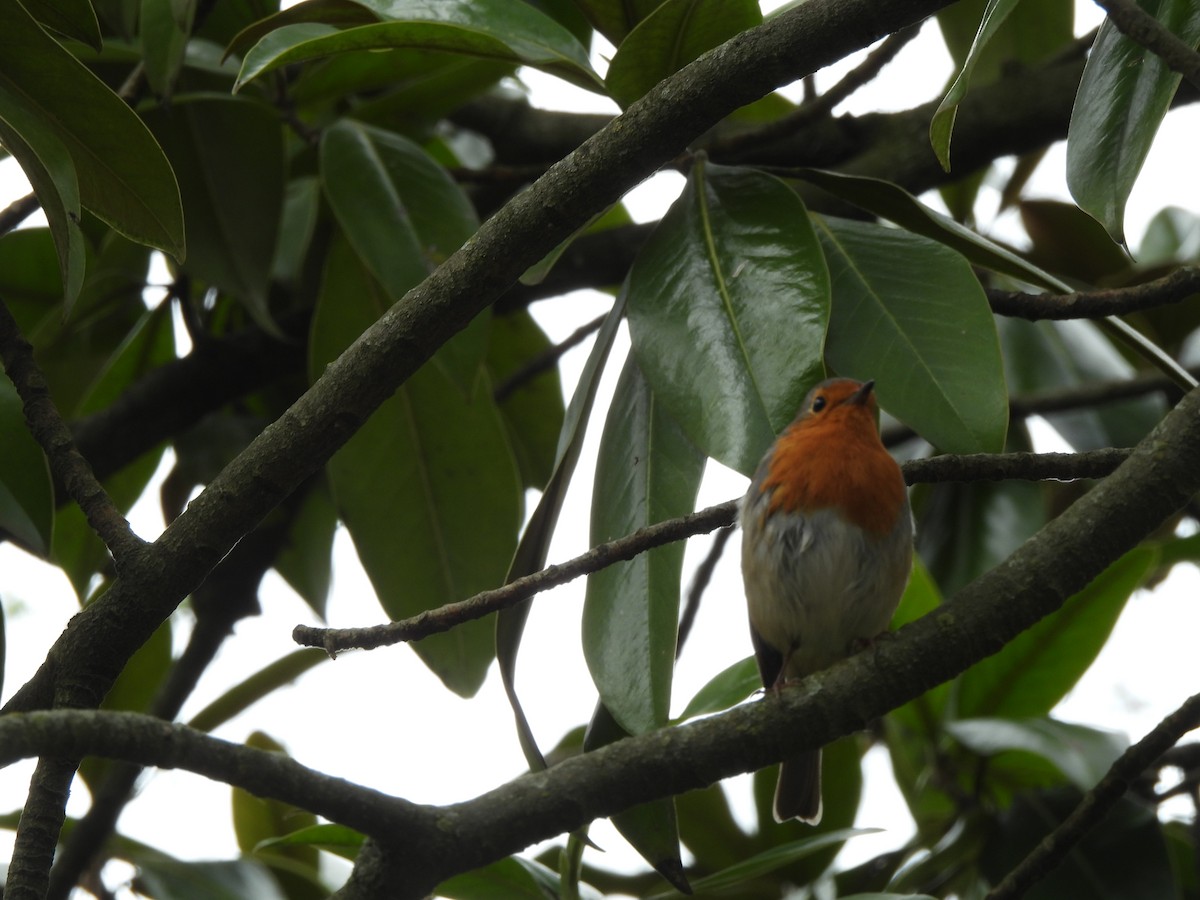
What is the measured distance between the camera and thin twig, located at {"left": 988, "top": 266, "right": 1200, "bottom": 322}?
5.85 feet

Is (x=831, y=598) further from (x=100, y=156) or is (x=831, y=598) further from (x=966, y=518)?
(x=100, y=156)

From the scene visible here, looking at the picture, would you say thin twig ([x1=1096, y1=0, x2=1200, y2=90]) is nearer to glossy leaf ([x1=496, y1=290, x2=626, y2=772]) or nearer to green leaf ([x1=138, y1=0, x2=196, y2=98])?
glossy leaf ([x1=496, y1=290, x2=626, y2=772])

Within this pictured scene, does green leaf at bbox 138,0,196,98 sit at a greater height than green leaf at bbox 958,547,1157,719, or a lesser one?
greater

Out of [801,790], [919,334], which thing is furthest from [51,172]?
[801,790]

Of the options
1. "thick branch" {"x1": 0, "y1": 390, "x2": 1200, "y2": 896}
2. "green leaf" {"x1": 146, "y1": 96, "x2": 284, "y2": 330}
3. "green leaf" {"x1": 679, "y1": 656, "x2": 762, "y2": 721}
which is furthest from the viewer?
"green leaf" {"x1": 146, "y1": 96, "x2": 284, "y2": 330}

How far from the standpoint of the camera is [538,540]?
217 centimetres

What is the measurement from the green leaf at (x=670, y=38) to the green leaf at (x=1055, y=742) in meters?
1.76

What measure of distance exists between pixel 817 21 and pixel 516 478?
5.52 feet

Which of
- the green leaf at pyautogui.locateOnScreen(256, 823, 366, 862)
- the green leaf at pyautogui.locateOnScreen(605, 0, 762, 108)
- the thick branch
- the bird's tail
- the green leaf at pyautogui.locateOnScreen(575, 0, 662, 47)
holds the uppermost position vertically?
the green leaf at pyautogui.locateOnScreen(575, 0, 662, 47)

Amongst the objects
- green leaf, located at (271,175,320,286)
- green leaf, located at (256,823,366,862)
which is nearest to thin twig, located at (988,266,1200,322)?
green leaf, located at (256,823,366,862)

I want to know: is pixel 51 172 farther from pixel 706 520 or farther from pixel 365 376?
pixel 706 520

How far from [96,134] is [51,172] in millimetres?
194

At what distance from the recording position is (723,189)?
2.34m

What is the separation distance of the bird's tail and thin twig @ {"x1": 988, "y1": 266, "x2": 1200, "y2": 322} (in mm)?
1541
